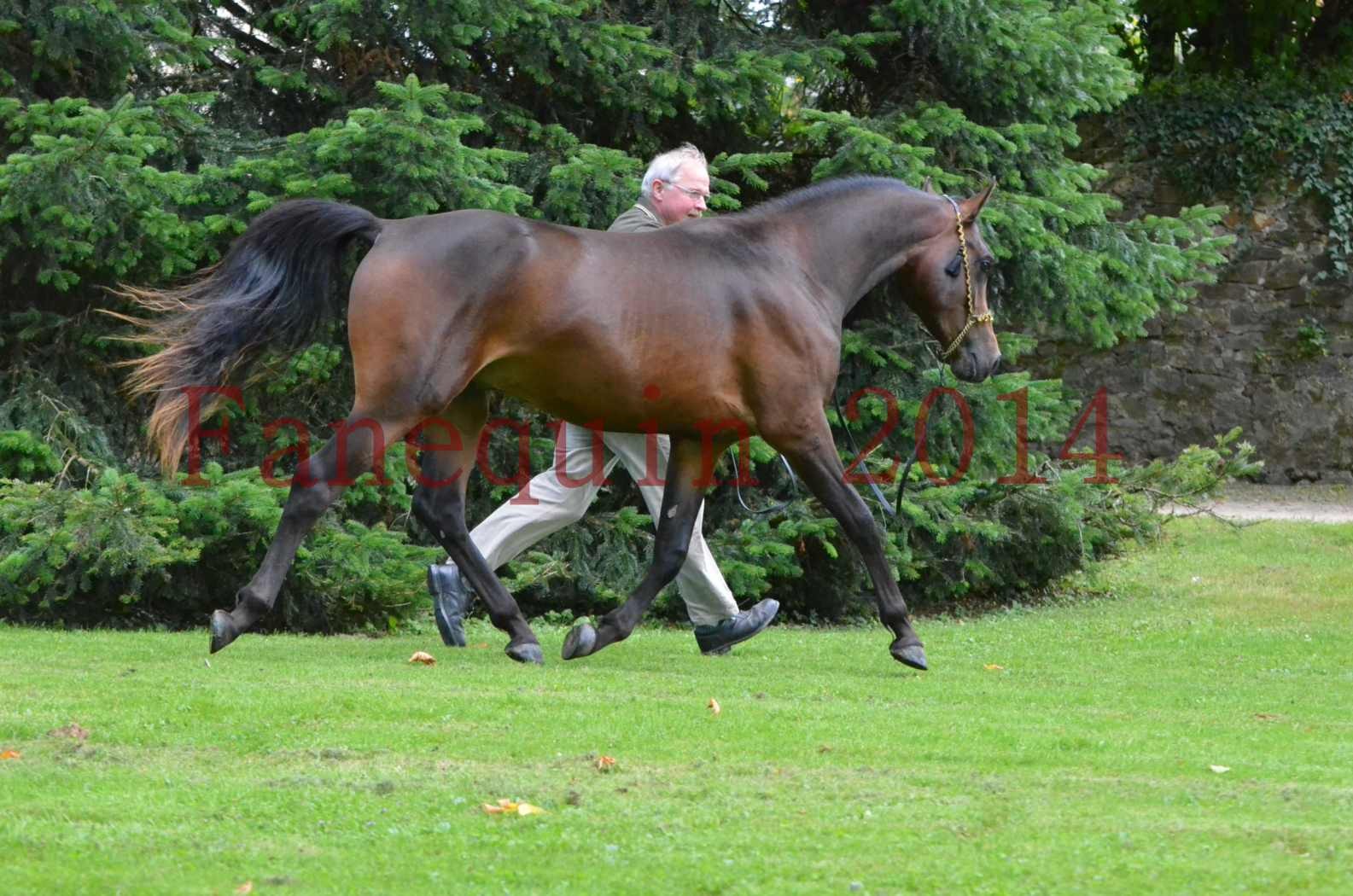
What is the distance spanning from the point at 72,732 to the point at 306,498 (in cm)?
148

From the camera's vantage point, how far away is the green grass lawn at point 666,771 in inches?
155

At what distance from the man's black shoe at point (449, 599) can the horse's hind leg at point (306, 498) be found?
110 centimetres

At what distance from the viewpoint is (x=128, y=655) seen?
7.09 meters

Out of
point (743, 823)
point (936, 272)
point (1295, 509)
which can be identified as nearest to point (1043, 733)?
point (743, 823)

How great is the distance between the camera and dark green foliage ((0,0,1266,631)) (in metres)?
Answer: 8.38

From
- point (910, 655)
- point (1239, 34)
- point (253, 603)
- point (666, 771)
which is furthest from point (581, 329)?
point (1239, 34)

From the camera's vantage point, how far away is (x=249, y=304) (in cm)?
670

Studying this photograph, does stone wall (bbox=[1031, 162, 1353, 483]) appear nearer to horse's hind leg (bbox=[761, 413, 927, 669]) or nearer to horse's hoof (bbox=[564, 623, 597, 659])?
horse's hind leg (bbox=[761, 413, 927, 669])

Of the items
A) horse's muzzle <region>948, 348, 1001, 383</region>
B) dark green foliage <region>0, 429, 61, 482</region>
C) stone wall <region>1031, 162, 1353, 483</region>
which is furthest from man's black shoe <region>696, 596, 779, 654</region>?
stone wall <region>1031, 162, 1353, 483</region>

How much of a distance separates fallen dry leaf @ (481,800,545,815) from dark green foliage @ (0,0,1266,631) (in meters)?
3.93

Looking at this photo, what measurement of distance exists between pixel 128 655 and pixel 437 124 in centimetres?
303

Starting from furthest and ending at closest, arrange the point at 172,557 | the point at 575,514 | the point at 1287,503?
the point at 1287,503 < the point at 172,557 < the point at 575,514

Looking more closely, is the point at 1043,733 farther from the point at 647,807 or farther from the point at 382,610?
the point at 382,610

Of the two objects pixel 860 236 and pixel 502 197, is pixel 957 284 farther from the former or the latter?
pixel 502 197
